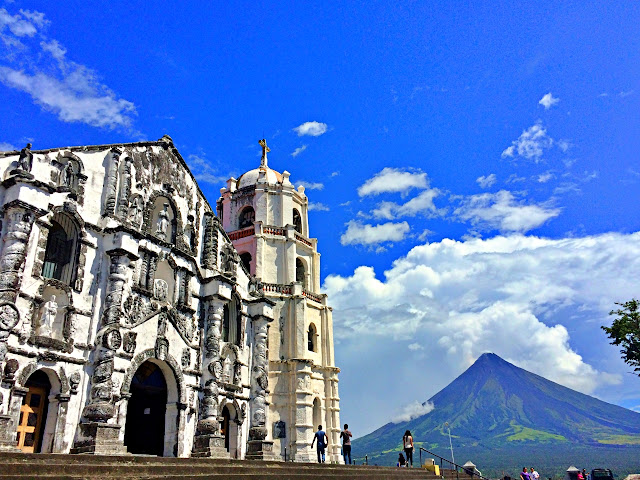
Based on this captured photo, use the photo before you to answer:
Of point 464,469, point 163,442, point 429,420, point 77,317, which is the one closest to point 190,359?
point 163,442

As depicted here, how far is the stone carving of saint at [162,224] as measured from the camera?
19234 mm

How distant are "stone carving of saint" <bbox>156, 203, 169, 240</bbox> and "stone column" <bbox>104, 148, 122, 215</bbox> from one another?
2383 mm

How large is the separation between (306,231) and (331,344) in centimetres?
743

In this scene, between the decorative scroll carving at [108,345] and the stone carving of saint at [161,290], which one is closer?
the decorative scroll carving at [108,345]

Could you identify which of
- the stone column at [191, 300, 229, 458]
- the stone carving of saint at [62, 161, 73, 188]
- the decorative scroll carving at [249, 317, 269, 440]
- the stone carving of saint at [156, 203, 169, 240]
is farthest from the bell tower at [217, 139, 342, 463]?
the stone carving of saint at [62, 161, 73, 188]

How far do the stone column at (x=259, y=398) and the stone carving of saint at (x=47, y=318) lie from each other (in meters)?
10.1

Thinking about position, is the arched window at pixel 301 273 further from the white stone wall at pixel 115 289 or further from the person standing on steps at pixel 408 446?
the person standing on steps at pixel 408 446

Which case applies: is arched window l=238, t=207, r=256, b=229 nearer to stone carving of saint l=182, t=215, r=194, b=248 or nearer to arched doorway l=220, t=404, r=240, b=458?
stone carving of saint l=182, t=215, r=194, b=248

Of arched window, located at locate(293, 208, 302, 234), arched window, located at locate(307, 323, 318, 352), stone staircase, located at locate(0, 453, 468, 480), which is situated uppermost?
arched window, located at locate(293, 208, 302, 234)

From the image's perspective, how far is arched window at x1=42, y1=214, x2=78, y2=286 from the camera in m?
15.2

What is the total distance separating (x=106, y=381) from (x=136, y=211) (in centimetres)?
592

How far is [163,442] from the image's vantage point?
17922mm

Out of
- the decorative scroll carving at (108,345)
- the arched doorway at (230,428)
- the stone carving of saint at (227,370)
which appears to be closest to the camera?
the decorative scroll carving at (108,345)

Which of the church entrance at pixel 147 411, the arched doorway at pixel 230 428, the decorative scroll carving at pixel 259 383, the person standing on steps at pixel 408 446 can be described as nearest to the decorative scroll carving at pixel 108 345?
the church entrance at pixel 147 411
